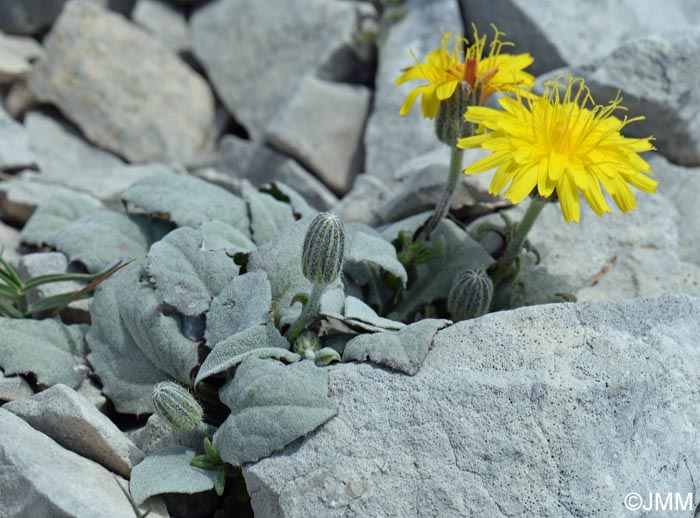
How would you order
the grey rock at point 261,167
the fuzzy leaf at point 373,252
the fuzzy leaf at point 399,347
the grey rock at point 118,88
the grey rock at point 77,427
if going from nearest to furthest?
the fuzzy leaf at point 399,347 < the grey rock at point 77,427 < the fuzzy leaf at point 373,252 < the grey rock at point 261,167 < the grey rock at point 118,88

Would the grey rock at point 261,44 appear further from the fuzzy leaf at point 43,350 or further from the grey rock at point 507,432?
the grey rock at point 507,432

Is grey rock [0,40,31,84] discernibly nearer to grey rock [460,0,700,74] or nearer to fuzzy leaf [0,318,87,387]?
fuzzy leaf [0,318,87,387]

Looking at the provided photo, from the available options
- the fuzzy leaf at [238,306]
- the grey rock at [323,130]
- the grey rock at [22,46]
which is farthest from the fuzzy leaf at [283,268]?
the grey rock at [22,46]

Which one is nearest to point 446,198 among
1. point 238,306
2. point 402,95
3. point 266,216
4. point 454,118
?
point 454,118

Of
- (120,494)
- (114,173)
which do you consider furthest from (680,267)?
(114,173)

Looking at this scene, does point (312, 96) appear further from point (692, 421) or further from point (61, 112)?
point (692, 421)

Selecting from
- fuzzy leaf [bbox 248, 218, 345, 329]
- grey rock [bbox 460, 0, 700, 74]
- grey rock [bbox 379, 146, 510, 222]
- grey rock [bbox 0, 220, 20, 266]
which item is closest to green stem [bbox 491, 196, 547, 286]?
grey rock [bbox 379, 146, 510, 222]
